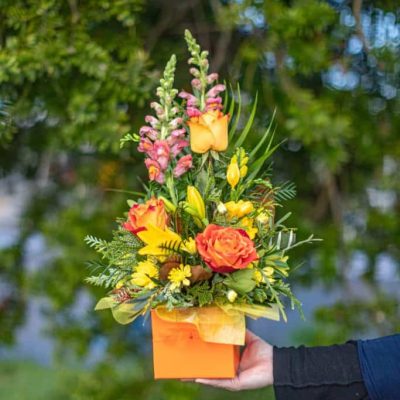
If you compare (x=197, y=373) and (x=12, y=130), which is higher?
(x=12, y=130)

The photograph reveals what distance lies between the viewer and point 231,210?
1.20 meters

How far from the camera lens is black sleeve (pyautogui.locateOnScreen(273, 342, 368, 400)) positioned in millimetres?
1281

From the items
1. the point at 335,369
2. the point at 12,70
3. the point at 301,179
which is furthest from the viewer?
the point at 301,179

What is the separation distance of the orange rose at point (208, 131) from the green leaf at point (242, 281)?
208 millimetres

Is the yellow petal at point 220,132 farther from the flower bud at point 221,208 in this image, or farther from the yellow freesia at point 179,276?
the yellow freesia at point 179,276

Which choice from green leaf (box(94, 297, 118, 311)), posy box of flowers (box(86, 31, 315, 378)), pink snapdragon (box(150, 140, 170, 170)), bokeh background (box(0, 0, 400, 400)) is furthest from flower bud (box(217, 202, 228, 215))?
bokeh background (box(0, 0, 400, 400))

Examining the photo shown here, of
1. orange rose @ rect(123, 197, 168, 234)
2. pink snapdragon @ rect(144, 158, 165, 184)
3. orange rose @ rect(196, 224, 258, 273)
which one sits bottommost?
orange rose @ rect(196, 224, 258, 273)

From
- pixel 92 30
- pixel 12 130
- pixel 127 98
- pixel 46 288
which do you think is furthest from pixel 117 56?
pixel 46 288

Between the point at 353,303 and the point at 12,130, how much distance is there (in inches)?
44.8

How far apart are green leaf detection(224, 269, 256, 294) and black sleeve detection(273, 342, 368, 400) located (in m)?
0.21

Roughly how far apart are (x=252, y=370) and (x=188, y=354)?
5.4 inches

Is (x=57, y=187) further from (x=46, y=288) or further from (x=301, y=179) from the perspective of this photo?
(x=301, y=179)

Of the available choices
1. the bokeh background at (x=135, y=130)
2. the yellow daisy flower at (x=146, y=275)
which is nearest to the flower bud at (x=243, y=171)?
the yellow daisy flower at (x=146, y=275)

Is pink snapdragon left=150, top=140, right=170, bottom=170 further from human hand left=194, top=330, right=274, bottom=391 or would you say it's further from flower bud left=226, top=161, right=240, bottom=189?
human hand left=194, top=330, right=274, bottom=391
